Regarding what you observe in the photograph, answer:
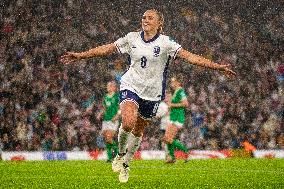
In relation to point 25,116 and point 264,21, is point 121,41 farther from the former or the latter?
point 264,21

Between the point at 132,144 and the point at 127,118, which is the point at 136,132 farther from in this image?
the point at 127,118

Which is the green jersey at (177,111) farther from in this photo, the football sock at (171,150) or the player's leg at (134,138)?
the player's leg at (134,138)

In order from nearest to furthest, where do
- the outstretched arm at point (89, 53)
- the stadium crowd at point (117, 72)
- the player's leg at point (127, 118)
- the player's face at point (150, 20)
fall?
the outstretched arm at point (89, 53)
the player's leg at point (127, 118)
the player's face at point (150, 20)
the stadium crowd at point (117, 72)

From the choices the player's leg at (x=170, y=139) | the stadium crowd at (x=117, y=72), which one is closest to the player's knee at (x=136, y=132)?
the player's leg at (x=170, y=139)

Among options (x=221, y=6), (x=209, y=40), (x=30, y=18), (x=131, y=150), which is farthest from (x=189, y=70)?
(x=131, y=150)

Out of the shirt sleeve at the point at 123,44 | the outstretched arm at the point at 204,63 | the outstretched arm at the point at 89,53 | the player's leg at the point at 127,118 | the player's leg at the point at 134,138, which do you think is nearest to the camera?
the outstretched arm at the point at 204,63

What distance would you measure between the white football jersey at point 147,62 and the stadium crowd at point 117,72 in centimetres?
1361

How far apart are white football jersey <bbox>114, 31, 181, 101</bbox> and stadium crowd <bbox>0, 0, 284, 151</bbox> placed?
44.7 feet

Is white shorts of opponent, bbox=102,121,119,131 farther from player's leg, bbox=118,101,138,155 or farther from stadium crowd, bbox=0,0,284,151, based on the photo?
player's leg, bbox=118,101,138,155

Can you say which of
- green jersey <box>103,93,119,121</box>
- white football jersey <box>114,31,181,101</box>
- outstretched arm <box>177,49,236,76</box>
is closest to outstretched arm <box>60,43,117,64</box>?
white football jersey <box>114,31,181,101</box>

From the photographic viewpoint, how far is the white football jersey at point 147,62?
30.1 feet

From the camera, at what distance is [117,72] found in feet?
84.5

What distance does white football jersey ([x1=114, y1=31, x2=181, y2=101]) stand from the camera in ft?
30.1

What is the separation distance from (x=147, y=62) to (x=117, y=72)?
655 inches
